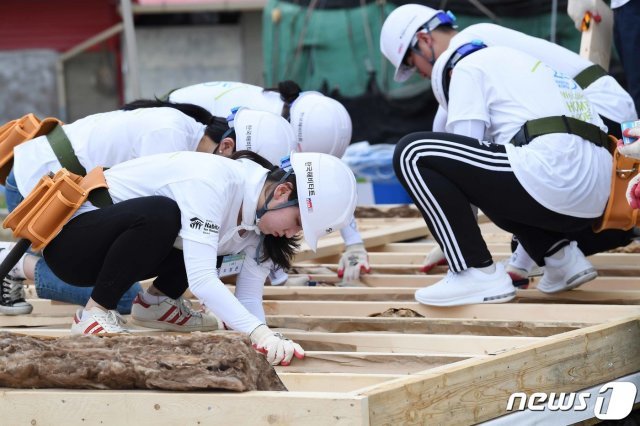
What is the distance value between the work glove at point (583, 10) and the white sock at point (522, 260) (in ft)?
5.53

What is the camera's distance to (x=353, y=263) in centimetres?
558

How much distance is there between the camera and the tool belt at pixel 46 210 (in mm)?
4121

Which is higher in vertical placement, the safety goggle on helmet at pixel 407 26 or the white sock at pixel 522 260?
the safety goggle on helmet at pixel 407 26

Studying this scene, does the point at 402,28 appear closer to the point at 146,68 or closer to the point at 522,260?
the point at 522,260

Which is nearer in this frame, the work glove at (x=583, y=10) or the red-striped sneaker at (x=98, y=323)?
the red-striped sneaker at (x=98, y=323)

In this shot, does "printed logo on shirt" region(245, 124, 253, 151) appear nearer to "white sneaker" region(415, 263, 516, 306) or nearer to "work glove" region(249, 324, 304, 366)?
"white sneaker" region(415, 263, 516, 306)

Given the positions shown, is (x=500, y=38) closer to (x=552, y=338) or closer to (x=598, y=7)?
(x=598, y=7)

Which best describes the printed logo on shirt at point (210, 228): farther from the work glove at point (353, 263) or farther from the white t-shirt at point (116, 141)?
the work glove at point (353, 263)

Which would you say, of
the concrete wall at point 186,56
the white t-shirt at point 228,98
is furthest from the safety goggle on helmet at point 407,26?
the concrete wall at point 186,56

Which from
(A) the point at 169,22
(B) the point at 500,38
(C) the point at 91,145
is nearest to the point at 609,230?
(B) the point at 500,38

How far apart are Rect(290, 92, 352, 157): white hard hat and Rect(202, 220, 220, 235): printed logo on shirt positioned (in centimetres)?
153

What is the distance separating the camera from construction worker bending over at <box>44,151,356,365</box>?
155 inches

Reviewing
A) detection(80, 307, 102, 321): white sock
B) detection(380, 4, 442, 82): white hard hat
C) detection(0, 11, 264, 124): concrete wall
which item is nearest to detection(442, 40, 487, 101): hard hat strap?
detection(380, 4, 442, 82): white hard hat

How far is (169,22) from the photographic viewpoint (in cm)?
1638
